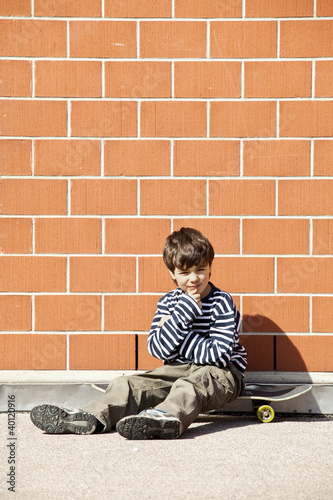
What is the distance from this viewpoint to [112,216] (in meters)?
3.23

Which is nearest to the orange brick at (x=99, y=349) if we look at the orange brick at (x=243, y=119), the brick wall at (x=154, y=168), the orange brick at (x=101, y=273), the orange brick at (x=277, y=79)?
the brick wall at (x=154, y=168)

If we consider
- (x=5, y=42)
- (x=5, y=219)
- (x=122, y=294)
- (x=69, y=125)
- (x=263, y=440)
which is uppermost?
(x=5, y=42)

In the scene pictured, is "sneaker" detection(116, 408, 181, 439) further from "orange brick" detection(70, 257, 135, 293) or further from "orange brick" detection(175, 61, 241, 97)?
"orange brick" detection(175, 61, 241, 97)

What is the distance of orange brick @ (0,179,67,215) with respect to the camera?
3.22m

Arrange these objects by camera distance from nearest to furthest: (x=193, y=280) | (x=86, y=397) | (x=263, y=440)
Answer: (x=263, y=440), (x=193, y=280), (x=86, y=397)

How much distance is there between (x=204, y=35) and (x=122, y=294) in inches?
58.0

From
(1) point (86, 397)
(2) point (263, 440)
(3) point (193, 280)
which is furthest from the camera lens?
(1) point (86, 397)

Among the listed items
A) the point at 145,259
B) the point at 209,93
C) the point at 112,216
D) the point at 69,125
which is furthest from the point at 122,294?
the point at 209,93

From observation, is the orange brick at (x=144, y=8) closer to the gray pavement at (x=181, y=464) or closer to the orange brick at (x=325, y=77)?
the orange brick at (x=325, y=77)

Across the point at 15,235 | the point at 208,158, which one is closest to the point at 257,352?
the point at 208,158

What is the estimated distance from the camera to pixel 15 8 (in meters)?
3.18

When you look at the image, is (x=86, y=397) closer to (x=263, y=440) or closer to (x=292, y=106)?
(x=263, y=440)

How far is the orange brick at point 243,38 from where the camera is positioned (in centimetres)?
318

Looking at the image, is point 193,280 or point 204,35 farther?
point 204,35
